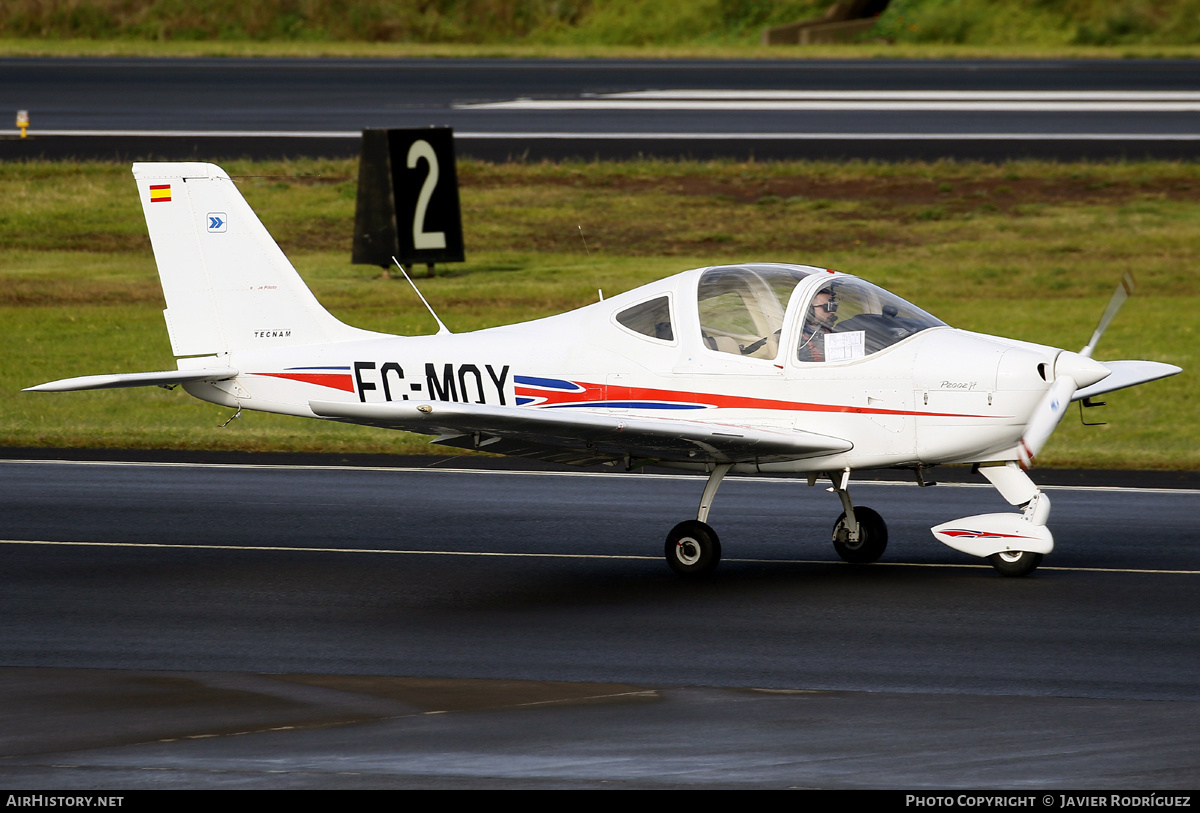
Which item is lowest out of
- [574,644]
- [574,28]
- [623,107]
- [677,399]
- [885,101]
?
[574,644]

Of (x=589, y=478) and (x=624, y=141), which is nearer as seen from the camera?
(x=589, y=478)

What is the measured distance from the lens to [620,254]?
31359 millimetres

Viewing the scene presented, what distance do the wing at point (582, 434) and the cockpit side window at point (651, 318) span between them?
655 millimetres

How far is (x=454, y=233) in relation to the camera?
29078mm

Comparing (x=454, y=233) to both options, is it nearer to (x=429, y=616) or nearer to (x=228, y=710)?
(x=429, y=616)

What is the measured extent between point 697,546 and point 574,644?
188 centimetres

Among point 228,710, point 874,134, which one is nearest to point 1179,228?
point 874,134

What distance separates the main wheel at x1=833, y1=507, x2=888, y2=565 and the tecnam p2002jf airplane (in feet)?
0.05

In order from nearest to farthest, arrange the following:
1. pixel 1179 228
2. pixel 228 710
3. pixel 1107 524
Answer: pixel 228 710 → pixel 1107 524 → pixel 1179 228

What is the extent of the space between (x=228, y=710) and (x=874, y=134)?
33643 mm

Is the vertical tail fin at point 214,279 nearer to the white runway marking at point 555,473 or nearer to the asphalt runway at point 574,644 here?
the asphalt runway at point 574,644

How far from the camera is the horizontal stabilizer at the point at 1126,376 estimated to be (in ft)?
40.3

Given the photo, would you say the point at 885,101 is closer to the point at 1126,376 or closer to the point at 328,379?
the point at 1126,376

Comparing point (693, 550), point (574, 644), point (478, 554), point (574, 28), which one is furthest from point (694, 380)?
point (574, 28)
